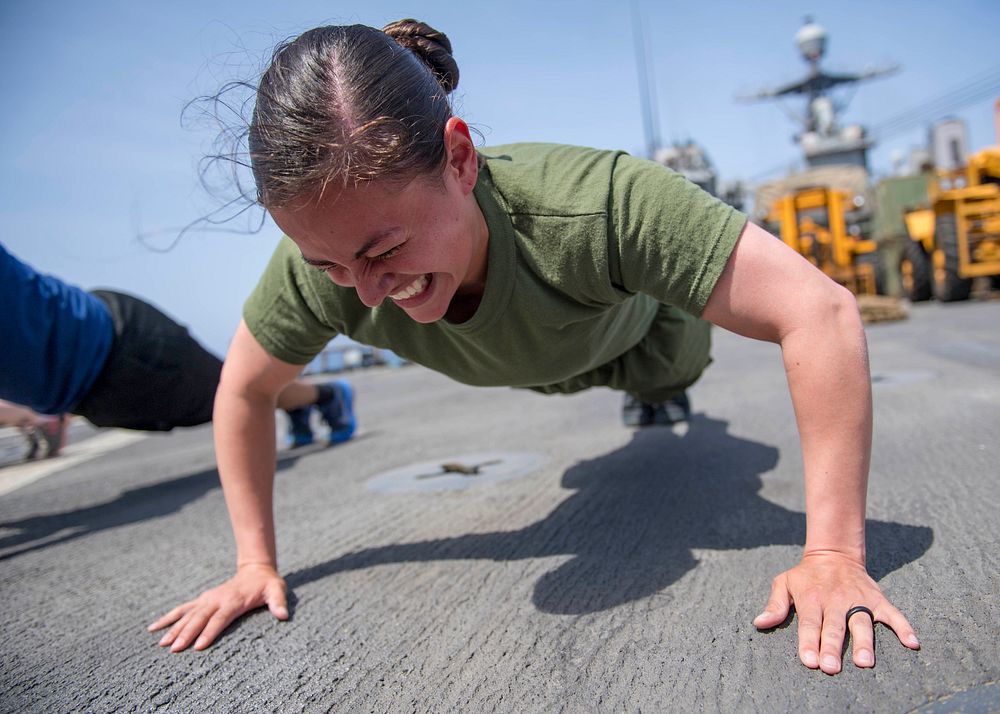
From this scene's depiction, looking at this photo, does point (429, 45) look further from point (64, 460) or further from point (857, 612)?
point (64, 460)

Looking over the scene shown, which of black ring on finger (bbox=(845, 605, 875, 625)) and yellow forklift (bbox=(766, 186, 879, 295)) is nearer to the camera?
black ring on finger (bbox=(845, 605, 875, 625))

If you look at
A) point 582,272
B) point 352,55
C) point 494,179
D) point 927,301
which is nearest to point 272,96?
point 352,55

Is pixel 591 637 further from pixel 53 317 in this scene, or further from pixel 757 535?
pixel 53 317

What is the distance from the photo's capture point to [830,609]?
0.99 m

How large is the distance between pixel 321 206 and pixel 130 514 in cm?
194

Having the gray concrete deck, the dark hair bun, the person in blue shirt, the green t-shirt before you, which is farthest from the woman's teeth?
the person in blue shirt

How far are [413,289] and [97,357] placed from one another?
78.9 inches

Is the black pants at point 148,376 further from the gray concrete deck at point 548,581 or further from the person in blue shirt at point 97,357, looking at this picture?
the gray concrete deck at point 548,581

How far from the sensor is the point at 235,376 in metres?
1.56

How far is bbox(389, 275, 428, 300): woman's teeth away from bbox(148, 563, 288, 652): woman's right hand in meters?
0.65

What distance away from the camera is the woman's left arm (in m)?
1.08

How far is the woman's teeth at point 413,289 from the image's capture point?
3.87 feet

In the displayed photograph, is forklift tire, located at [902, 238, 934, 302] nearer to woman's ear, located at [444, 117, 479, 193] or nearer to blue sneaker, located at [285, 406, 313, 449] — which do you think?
blue sneaker, located at [285, 406, 313, 449]

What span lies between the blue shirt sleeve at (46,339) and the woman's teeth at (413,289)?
6.18ft
